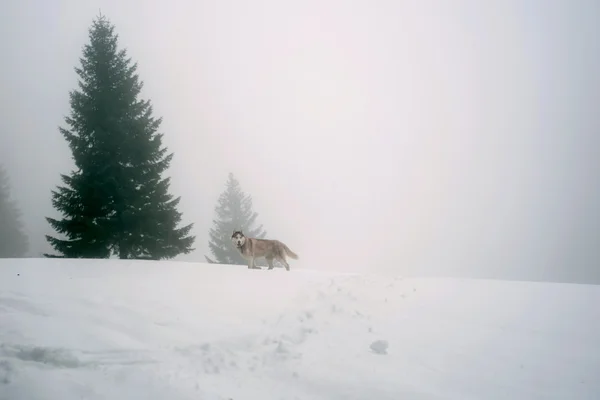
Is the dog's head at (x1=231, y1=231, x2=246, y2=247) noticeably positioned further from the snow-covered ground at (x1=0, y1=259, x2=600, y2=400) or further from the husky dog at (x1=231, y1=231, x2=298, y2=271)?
the snow-covered ground at (x1=0, y1=259, x2=600, y2=400)

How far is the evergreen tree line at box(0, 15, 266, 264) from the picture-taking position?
44.1 ft

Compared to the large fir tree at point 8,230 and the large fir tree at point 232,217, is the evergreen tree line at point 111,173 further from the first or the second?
the large fir tree at point 8,230

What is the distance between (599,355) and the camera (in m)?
5.68

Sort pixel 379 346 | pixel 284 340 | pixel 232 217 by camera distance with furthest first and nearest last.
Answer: pixel 232 217, pixel 284 340, pixel 379 346

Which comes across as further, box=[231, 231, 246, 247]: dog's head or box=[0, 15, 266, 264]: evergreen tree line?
box=[0, 15, 266, 264]: evergreen tree line

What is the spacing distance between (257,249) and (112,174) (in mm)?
6563

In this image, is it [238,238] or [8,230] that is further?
[8,230]

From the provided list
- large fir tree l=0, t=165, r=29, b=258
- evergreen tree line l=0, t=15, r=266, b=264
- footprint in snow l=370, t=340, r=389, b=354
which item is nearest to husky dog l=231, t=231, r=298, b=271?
evergreen tree line l=0, t=15, r=266, b=264

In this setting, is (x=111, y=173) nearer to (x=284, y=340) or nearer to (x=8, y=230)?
(x=284, y=340)

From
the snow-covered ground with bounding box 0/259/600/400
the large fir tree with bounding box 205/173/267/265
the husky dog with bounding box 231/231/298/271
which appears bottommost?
the snow-covered ground with bounding box 0/259/600/400

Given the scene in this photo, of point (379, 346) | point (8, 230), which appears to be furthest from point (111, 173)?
point (8, 230)

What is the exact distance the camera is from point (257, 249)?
512 inches

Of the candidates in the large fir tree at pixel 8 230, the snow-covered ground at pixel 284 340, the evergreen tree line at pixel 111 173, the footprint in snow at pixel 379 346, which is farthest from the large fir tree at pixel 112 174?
the large fir tree at pixel 8 230

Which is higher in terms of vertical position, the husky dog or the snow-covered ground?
the husky dog
